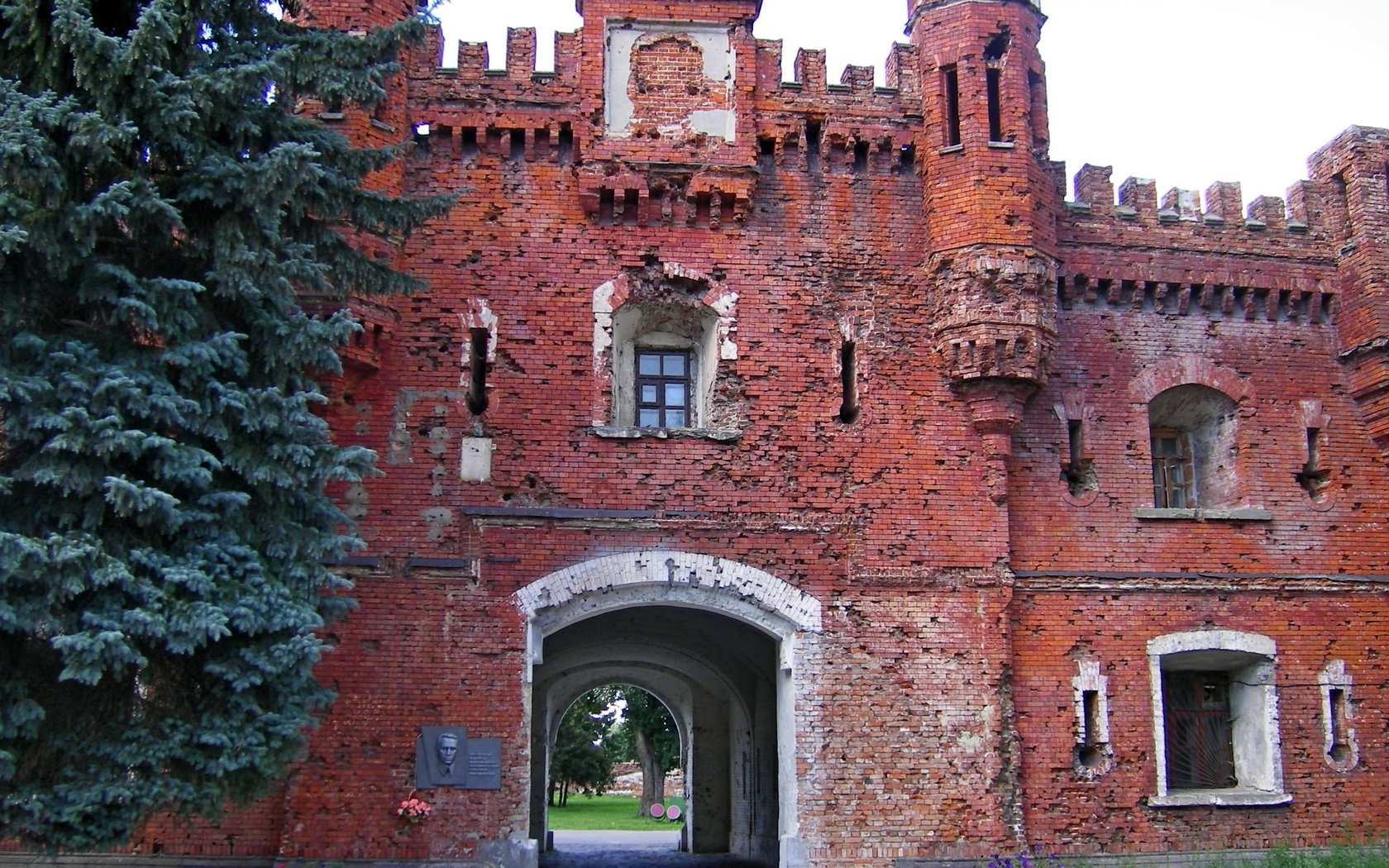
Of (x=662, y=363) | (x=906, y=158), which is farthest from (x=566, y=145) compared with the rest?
(x=906, y=158)

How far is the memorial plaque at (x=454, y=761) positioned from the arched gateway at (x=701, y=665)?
91 centimetres

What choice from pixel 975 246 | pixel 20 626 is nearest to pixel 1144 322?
pixel 975 246

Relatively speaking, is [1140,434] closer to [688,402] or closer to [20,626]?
[688,402]

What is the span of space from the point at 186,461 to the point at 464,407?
456 centimetres

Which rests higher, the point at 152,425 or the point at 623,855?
the point at 152,425

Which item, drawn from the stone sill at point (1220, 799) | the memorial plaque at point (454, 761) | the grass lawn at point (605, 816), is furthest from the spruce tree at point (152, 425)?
the grass lawn at point (605, 816)

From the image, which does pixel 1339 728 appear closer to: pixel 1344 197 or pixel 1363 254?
pixel 1363 254

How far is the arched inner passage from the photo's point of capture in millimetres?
16812

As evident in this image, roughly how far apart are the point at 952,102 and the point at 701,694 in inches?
446

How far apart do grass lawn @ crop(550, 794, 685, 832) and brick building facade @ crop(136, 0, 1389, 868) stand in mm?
19374

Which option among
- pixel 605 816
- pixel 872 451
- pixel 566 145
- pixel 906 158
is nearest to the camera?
pixel 872 451

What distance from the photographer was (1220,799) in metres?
13.9

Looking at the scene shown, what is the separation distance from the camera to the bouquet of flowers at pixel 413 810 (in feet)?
41.1

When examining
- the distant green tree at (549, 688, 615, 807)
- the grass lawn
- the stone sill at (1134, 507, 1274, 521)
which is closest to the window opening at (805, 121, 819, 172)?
the stone sill at (1134, 507, 1274, 521)
